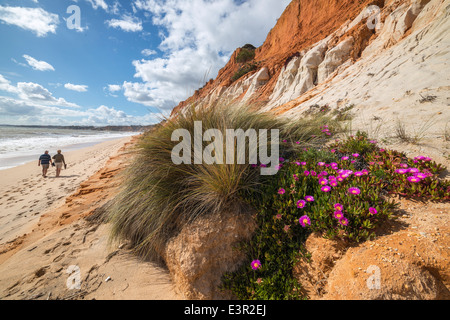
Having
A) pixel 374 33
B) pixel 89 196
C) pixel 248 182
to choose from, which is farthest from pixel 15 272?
pixel 374 33

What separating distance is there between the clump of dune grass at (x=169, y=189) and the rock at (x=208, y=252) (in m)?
0.11

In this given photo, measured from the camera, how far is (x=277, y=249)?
6.13 ft

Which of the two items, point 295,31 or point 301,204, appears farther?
point 295,31

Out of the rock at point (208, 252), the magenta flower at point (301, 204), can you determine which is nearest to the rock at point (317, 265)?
the magenta flower at point (301, 204)

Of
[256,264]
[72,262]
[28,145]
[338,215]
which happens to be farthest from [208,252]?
[28,145]

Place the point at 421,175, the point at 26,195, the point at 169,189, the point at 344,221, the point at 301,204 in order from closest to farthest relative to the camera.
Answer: the point at 344,221 → the point at 421,175 → the point at 301,204 → the point at 169,189 → the point at 26,195

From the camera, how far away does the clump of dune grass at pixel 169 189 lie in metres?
2.17

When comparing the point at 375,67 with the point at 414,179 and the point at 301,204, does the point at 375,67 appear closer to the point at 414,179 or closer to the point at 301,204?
the point at 414,179

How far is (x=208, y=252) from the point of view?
2.04m

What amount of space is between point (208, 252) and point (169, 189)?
36.0 inches

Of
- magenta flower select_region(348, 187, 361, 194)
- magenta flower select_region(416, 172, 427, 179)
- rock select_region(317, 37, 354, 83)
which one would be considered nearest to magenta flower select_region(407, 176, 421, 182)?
magenta flower select_region(416, 172, 427, 179)

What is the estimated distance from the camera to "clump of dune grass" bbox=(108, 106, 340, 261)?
7.13ft

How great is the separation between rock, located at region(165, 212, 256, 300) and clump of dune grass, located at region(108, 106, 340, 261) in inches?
4.5

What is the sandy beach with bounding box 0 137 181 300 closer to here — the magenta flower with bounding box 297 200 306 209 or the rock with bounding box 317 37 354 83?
the magenta flower with bounding box 297 200 306 209
